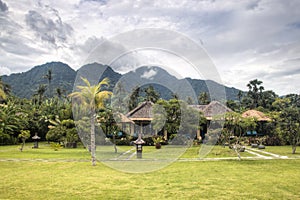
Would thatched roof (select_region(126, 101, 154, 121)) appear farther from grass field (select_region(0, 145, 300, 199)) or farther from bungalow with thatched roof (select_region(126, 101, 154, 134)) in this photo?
grass field (select_region(0, 145, 300, 199))

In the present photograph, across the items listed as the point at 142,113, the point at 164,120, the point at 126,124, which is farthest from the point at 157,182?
the point at 142,113

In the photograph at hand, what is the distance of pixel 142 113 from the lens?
2878cm

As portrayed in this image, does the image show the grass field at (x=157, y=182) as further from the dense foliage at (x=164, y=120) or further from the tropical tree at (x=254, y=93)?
the tropical tree at (x=254, y=93)

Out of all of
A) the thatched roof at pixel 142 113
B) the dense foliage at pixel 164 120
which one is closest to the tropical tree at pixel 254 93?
the dense foliage at pixel 164 120

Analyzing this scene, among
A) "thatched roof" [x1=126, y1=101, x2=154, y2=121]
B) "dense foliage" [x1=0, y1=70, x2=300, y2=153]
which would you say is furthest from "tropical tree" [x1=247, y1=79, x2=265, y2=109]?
"thatched roof" [x1=126, y1=101, x2=154, y2=121]

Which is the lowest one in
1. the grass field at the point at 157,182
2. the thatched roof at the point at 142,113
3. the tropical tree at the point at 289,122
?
the grass field at the point at 157,182

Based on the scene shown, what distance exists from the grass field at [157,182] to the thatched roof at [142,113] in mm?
14956

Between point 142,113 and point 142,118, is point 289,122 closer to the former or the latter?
point 142,118

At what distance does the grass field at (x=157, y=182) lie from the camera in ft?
25.8

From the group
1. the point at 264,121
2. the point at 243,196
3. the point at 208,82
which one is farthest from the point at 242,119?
the point at 264,121

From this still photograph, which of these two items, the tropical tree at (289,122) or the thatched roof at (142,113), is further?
the thatched roof at (142,113)

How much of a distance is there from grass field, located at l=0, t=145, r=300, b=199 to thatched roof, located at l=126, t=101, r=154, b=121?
14956 mm

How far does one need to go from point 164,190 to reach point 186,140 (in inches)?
610

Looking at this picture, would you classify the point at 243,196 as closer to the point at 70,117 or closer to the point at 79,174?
the point at 79,174
